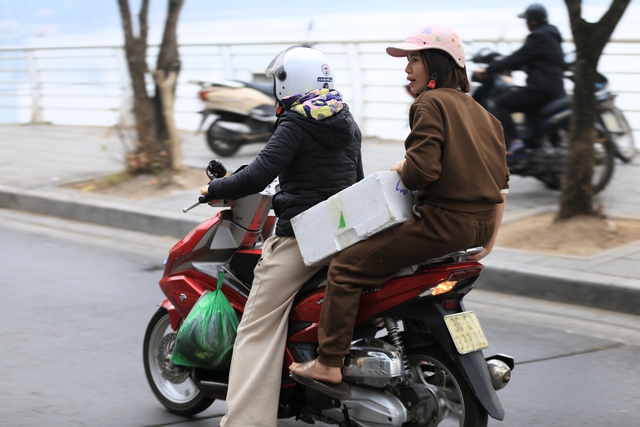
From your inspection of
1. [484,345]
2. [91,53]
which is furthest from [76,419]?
[91,53]

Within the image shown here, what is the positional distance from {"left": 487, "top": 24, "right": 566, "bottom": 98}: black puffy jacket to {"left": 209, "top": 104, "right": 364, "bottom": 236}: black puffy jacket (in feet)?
17.7

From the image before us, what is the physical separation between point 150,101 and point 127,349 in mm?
5466

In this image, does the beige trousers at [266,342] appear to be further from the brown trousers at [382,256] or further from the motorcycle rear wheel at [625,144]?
the motorcycle rear wheel at [625,144]

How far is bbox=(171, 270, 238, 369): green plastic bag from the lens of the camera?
12.2ft

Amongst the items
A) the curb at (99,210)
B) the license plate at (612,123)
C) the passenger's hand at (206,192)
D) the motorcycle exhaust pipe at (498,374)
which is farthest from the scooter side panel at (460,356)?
the license plate at (612,123)

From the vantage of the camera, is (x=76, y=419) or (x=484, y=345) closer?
(x=484, y=345)

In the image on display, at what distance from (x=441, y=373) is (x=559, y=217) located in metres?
4.26

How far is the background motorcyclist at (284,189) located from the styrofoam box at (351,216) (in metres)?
0.13

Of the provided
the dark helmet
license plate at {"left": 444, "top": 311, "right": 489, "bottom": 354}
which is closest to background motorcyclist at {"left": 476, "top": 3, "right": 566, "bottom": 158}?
the dark helmet

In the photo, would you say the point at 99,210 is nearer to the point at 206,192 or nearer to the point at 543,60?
the point at 543,60

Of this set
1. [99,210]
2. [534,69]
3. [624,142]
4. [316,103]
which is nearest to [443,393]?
[316,103]

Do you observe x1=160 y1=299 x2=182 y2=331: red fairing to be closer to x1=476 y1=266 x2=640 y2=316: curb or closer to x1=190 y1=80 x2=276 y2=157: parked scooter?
x1=476 y1=266 x2=640 y2=316: curb

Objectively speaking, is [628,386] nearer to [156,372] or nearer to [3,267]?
[156,372]

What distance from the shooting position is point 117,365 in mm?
4926
